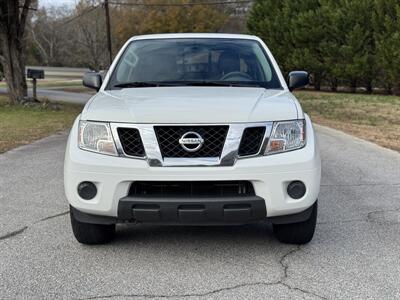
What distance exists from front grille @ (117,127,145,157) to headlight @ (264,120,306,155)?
35.8 inches

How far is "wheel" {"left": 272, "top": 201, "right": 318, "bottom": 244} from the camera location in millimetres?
4457

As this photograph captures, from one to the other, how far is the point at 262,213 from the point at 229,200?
0.91ft

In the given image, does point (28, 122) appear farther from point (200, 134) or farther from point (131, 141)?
point (200, 134)

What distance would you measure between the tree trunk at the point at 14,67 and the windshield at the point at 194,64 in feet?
45.5

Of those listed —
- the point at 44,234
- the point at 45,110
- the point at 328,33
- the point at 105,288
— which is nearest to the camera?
the point at 105,288

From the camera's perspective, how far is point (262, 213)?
157 inches

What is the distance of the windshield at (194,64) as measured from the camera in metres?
5.22

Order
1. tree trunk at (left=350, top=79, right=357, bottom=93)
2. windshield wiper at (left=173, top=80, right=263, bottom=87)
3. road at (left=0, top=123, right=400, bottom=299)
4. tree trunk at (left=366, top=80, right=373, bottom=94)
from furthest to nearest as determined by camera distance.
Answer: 1. tree trunk at (left=350, top=79, right=357, bottom=93)
2. tree trunk at (left=366, top=80, right=373, bottom=94)
3. windshield wiper at (left=173, top=80, right=263, bottom=87)
4. road at (left=0, top=123, right=400, bottom=299)

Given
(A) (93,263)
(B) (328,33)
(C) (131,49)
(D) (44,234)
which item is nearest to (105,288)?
(A) (93,263)

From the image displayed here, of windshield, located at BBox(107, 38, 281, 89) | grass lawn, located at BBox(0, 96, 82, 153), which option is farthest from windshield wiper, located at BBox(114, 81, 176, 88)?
grass lawn, located at BBox(0, 96, 82, 153)

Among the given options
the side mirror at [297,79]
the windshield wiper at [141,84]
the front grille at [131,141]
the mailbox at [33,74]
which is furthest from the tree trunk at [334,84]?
the front grille at [131,141]

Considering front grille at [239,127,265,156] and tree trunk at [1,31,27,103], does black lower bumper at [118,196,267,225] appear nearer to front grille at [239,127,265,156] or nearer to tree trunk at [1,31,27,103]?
front grille at [239,127,265,156]

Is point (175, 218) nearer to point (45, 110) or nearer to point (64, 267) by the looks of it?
point (64, 267)

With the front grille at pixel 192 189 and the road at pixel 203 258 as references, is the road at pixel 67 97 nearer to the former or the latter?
the road at pixel 203 258
